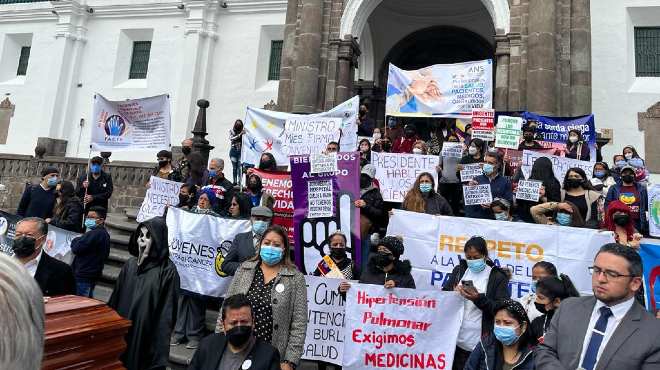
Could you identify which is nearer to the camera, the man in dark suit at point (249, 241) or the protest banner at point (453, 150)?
the man in dark suit at point (249, 241)

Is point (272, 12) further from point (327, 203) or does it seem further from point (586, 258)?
point (586, 258)

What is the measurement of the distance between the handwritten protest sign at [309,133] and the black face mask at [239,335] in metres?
7.16

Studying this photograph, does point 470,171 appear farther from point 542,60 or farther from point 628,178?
point 542,60

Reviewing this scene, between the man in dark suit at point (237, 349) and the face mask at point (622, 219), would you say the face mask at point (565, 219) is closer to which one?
the face mask at point (622, 219)

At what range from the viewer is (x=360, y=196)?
6816mm

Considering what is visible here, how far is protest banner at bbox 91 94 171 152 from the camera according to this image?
1009 cm

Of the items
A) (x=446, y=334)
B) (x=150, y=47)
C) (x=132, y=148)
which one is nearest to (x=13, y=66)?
(x=150, y=47)

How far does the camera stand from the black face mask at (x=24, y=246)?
4.30 meters

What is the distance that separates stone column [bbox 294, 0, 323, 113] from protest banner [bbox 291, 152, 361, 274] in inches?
267

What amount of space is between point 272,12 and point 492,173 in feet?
47.9

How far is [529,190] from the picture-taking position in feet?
24.6

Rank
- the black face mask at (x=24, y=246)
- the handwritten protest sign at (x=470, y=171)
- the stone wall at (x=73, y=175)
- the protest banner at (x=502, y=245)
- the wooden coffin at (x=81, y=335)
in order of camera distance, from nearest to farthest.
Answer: the wooden coffin at (x=81, y=335) → the black face mask at (x=24, y=246) → the protest banner at (x=502, y=245) → the handwritten protest sign at (x=470, y=171) → the stone wall at (x=73, y=175)

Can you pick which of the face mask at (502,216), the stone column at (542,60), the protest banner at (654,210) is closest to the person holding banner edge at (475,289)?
the face mask at (502,216)

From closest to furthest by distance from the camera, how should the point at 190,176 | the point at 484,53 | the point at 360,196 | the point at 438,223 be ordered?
the point at 438,223
the point at 360,196
the point at 190,176
the point at 484,53
